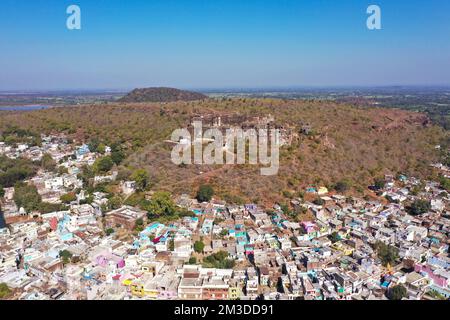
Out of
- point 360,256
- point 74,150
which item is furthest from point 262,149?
point 74,150

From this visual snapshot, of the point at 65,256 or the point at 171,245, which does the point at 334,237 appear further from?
the point at 65,256

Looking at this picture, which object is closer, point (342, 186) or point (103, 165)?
point (342, 186)

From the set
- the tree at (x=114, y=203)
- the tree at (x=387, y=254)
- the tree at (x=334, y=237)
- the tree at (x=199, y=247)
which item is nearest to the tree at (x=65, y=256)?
the tree at (x=114, y=203)

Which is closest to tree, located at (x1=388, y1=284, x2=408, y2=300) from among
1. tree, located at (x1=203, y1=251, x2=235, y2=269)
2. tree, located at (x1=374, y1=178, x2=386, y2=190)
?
tree, located at (x1=203, y1=251, x2=235, y2=269)

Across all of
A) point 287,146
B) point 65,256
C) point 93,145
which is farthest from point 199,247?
point 93,145

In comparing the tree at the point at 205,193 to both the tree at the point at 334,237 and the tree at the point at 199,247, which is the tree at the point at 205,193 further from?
the tree at the point at 334,237

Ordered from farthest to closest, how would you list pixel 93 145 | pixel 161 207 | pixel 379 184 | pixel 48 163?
pixel 93 145, pixel 48 163, pixel 379 184, pixel 161 207

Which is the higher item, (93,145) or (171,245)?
(93,145)
